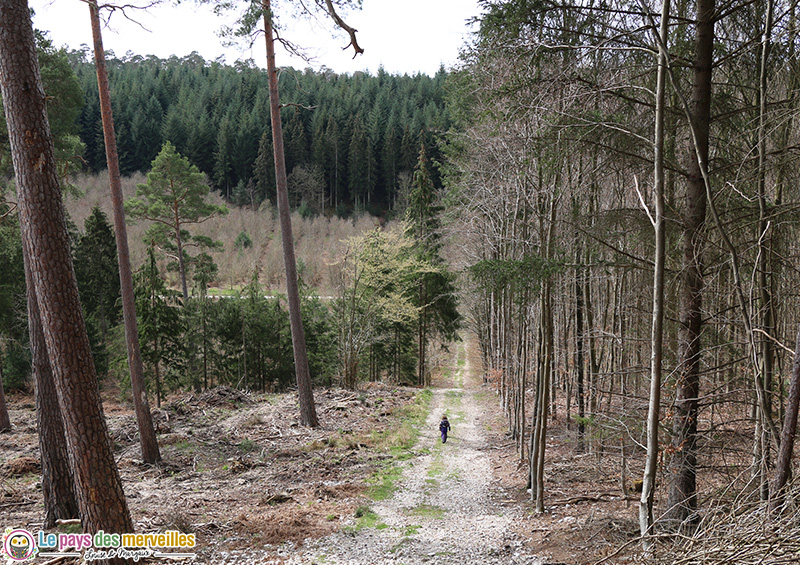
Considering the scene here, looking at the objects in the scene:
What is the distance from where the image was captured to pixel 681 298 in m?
4.61

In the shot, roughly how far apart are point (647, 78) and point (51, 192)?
20.3 feet

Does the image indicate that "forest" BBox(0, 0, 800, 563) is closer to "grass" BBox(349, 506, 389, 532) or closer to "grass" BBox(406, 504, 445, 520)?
"grass" BBox(406, 504, 445, 520)

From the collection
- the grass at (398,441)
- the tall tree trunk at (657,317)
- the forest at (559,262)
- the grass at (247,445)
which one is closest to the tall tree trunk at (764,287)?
the forest at (559,262)

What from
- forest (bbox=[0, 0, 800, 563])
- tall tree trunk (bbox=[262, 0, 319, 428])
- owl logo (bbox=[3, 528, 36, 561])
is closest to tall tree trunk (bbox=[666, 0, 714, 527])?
forest (bbox=[0, 0, 800, 563])

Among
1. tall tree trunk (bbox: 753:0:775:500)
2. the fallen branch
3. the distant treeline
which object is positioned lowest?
the fallen branch

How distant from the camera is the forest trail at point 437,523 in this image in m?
5.95

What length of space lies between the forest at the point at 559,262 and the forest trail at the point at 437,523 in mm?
1008

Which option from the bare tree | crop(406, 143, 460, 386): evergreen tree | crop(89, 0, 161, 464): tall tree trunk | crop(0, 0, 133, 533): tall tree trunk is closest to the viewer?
crop(0, 0, 133, 533): tall tree trunk

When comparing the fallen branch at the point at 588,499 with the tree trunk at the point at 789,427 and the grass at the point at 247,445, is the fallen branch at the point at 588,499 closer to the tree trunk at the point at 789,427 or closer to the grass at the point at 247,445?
the tree trunk at the point at 789,427

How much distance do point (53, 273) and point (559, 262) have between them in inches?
201

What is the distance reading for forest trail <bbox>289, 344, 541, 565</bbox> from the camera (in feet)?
19.5

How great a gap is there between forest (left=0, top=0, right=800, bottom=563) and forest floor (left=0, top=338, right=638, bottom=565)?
25.5 inches

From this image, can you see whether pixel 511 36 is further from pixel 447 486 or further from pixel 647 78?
pixel 447 486

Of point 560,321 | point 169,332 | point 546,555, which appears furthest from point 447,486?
point 169,332
